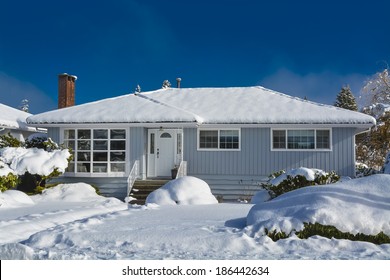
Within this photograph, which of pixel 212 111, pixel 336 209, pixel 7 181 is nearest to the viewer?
pixel 336 209

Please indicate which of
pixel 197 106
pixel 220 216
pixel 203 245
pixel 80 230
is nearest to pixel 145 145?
pixel 197 106

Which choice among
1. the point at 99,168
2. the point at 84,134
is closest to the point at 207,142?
the point at 99,168

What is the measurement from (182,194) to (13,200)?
5431mm

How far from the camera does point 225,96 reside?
21.8 meters

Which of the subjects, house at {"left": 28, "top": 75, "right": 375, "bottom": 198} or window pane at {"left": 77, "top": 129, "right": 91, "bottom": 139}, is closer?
house at {"left": 28, "top": 75, "right": 375, "bottom": 198}

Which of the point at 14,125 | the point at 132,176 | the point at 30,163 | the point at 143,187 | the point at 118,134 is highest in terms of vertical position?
the point at 14,125

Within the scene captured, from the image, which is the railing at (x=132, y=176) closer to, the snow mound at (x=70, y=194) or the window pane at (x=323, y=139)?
the snow mound at (x=70, y=194)

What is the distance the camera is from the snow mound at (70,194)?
53.8 feet

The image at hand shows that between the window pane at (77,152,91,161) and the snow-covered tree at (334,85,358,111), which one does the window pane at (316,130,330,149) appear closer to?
the window pane at (77,152,91,161)

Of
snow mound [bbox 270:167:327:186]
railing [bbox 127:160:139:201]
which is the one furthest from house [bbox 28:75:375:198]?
snow mound [bbox 270:167:327:186]

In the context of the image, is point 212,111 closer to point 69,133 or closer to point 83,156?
point 83,156

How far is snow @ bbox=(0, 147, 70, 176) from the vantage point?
1625 centimetres

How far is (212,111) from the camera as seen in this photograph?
19359mm

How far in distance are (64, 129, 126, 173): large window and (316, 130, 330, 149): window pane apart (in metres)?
7.93
